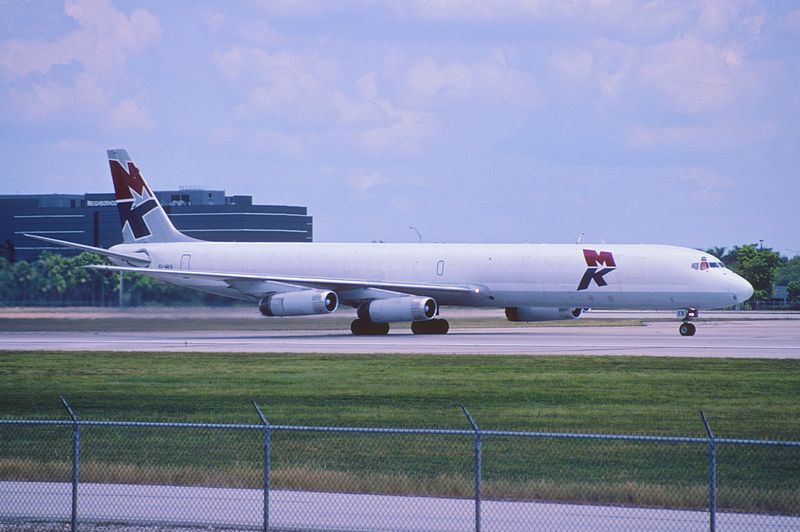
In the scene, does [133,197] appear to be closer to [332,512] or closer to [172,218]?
[332,512]

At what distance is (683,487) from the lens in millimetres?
18016

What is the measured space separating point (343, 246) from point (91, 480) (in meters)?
42.5

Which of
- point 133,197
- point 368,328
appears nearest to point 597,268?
point 368,328

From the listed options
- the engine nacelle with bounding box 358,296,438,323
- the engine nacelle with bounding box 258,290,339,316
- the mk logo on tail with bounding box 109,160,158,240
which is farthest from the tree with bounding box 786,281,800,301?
the engine nacelle with bounding box 258,290,339,316

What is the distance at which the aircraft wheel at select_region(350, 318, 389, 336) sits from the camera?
56094mm

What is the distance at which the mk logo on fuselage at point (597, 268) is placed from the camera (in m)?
52.1

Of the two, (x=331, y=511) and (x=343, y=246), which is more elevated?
(x=343, y=246)

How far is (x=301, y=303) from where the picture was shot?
54.7 m

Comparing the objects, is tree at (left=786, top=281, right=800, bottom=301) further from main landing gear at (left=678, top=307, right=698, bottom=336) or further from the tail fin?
the tail fin

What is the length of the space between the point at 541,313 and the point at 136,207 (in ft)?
74.2

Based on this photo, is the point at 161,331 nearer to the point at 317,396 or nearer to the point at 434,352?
the point at 434,352

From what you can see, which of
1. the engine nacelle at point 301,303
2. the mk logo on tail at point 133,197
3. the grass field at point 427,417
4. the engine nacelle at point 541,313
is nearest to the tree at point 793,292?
the engine nacelle at point 541,313

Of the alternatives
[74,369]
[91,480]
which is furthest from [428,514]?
[74,369]

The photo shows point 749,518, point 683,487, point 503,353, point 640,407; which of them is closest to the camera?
point 749,518
